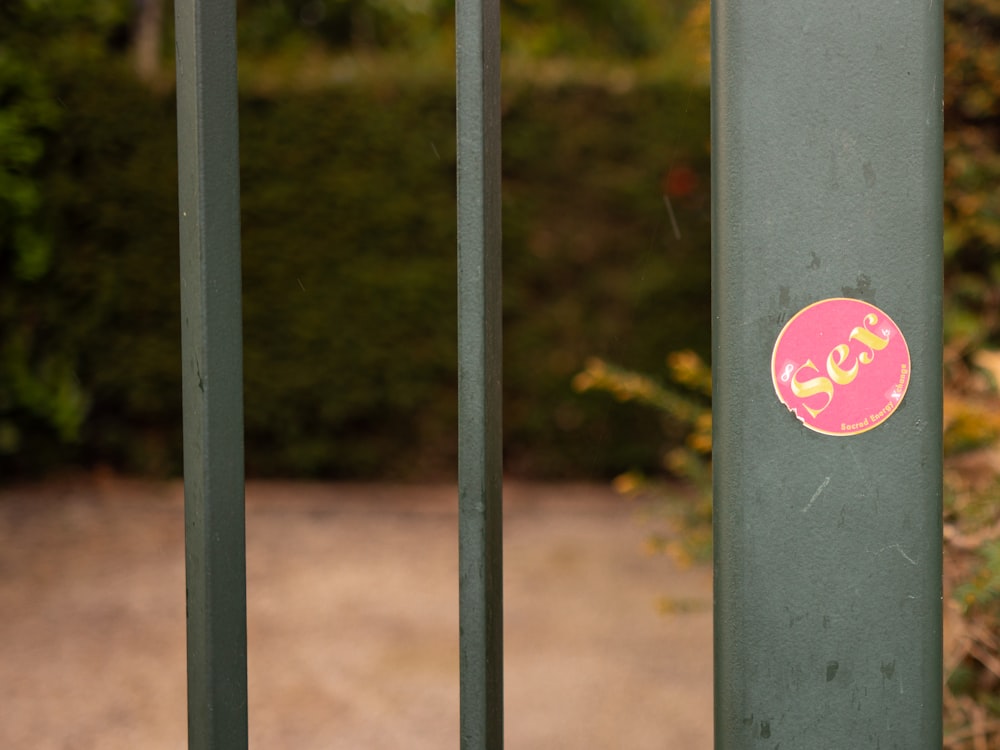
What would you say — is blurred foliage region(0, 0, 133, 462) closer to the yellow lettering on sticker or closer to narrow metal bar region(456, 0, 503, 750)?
narrow metal bar region(456, 0, 503, 750)

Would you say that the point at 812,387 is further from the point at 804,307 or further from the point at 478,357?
the point at 478,357

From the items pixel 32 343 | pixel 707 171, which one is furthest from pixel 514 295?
pixel 32 343

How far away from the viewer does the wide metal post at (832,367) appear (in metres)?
1.10

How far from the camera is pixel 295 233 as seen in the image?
6.72 metres

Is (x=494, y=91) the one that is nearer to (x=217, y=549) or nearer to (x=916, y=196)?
(x=916, y=196)

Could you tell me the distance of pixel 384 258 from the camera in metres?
6.75

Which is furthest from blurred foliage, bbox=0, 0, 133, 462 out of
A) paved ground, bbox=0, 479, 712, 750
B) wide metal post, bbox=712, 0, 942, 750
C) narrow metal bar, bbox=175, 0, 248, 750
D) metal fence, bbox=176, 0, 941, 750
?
wide metal post, bbox=712, 0, 942, 750

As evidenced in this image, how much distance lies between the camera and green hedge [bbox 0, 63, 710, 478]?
6641 millimetres

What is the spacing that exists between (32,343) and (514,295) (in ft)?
10.3

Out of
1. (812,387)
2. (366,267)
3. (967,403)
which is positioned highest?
(366,267)

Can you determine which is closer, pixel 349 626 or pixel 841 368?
pixel 841 368

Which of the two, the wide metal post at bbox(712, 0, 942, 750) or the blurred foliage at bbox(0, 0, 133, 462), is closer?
the wide metal post at bbox(712, 0, 942, 750)

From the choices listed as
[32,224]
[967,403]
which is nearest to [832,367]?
[967,403]

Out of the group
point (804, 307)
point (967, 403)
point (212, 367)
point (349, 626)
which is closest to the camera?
point (804, 307)
